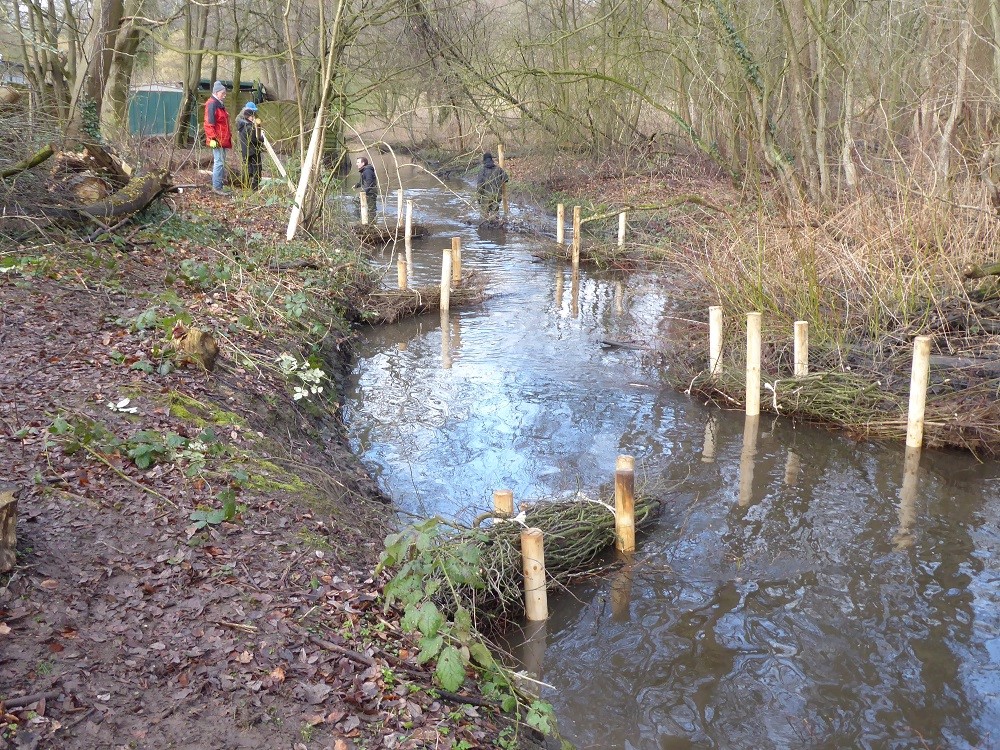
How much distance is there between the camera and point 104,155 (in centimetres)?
1045

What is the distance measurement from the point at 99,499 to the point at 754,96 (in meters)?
14.4

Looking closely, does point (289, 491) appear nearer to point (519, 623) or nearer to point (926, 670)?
point (519, 623)

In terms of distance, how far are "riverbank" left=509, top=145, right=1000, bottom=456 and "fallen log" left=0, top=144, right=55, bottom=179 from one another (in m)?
7.80

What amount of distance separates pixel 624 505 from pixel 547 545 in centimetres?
78

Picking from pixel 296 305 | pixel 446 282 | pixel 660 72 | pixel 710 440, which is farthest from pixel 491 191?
pixel 710 440

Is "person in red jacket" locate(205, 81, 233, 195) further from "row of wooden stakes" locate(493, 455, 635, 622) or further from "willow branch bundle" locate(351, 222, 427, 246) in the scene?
"row of wooden stakes" locate(493, 455, 635, 622)

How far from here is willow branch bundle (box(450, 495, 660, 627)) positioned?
5805 millimetres

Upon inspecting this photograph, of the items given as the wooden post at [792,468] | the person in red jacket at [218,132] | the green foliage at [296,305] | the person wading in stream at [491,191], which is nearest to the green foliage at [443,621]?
the wooden post at [792,468]

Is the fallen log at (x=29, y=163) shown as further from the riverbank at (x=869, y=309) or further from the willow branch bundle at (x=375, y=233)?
the willow branch bundle at (x=375, y=233)

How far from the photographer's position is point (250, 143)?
16.7m

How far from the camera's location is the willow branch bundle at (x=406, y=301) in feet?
46.7

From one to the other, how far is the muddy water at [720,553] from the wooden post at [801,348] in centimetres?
67

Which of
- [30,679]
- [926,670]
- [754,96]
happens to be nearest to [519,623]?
[926,670]

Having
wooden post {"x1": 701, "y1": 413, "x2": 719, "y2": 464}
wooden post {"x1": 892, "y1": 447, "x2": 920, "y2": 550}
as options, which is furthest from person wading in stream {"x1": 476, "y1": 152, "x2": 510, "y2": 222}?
wooden post {"x1": 892, "y1": 447, "x2": 920, "y2": 550}
